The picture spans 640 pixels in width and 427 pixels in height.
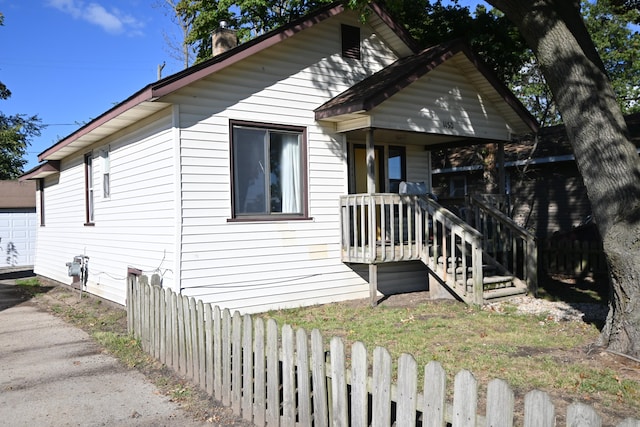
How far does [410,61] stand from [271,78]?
11.3 ft

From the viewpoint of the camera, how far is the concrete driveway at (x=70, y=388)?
492 centimetres

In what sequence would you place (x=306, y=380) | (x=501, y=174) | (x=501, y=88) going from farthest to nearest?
(x=501, y=174) → (x=501, y=88) → (x=306, y=380)

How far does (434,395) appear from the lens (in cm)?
310

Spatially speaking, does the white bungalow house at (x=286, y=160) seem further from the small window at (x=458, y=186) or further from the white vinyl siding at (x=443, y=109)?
the small window at (x=458, y=186)

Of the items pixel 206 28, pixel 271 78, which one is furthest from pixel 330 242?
pixel 206 28

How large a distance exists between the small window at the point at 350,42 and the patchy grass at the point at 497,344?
5398 millimetres

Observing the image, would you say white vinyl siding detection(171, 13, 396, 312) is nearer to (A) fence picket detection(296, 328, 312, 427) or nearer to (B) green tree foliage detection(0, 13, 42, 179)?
(A) fence picket detection(296, 328, 312, 427)

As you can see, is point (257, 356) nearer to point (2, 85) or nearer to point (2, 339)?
point (2, 339)

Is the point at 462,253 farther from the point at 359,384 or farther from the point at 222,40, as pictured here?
the point at 222,40

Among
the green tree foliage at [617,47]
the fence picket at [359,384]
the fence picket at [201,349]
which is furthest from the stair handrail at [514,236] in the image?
the green tree foliage at [617,47]

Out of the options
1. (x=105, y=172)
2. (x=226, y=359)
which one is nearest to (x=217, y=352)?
(x=226, y=359)

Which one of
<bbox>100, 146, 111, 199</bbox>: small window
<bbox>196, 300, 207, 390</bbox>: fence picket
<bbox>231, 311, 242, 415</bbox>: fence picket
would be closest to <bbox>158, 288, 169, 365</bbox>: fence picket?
<bbox>196, 300, 207, 390</bbox>: fence picket

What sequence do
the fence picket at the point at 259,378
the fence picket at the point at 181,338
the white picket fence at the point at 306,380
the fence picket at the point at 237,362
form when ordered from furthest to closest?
the fence picket at the point at 181,338 → the fence picket at the point at 237,362 → the fence picket at the point at 259,378 → the white picket fence at the point at 306,380

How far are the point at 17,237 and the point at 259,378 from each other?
2216 centimetres
